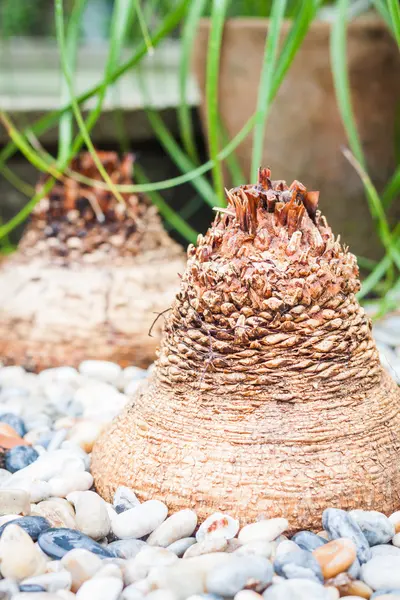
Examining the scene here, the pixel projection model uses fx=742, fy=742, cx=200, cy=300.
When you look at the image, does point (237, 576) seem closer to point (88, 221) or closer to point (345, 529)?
point (345, 529)

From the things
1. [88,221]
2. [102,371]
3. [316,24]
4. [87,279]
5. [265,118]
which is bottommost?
[102,371]

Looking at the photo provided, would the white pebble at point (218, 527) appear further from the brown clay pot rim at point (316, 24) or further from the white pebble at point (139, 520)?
the brown clay pot rim at point (316, 24)

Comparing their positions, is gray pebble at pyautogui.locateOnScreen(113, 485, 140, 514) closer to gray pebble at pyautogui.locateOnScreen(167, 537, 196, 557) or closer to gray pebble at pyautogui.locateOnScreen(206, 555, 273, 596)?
gray pebble at pyautogui.locateOnScreen(167, 537, 196, 557)

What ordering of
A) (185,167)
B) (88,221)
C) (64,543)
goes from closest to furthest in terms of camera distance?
(64,543) → (88,221) → (185,167)

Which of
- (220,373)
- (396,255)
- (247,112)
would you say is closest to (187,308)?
(220,373)

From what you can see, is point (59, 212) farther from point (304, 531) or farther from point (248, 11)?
point (248, 11)

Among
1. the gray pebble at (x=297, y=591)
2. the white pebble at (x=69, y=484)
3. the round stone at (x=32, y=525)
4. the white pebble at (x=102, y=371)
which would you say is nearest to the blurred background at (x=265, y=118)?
the white pebble at (x=102, y=371)

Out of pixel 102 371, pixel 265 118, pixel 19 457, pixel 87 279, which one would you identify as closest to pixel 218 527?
pixel 19 457

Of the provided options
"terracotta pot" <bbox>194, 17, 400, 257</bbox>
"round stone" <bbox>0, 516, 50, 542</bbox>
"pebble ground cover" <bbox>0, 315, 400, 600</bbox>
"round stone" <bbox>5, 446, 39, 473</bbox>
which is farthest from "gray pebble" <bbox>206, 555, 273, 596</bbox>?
"terracotta pot" <bbox>194, 17, 400, 257</bbox>
